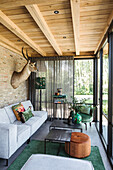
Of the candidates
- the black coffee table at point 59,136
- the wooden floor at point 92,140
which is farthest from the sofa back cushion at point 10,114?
the black coffee table at point 59,136

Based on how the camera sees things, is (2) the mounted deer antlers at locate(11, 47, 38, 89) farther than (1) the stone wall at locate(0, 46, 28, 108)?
Yes

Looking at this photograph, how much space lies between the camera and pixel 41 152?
2.70 meters

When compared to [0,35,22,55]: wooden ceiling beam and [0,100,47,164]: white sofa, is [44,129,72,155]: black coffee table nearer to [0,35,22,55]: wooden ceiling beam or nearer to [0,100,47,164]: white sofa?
[0,100,47,164]: white sofa

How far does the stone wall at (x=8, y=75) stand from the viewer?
3561 mm

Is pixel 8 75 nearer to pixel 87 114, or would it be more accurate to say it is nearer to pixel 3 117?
pixel 3 117

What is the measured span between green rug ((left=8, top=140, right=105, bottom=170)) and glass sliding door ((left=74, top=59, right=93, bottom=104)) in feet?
7.87

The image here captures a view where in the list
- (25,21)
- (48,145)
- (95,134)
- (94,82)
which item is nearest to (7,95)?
(48,145)

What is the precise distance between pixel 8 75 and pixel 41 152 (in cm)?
238

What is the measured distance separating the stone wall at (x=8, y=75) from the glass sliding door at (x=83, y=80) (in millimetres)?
2190

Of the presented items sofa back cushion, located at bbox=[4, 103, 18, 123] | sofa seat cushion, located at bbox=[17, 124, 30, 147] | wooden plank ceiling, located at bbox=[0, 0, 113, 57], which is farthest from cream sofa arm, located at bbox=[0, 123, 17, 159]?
wooden plank ceiling, located at bbox=[0, 0, 113, 57]

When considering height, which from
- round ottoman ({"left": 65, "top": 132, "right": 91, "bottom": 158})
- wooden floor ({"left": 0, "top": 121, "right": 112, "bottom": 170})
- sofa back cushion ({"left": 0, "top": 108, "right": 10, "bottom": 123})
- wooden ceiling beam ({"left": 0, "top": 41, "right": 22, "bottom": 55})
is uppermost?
wooden ceiling beam ({"left": 0, "top": 41, "right": 22, "bottom": 55})

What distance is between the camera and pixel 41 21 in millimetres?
2307

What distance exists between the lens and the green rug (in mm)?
2256

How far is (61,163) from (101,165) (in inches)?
49.8
